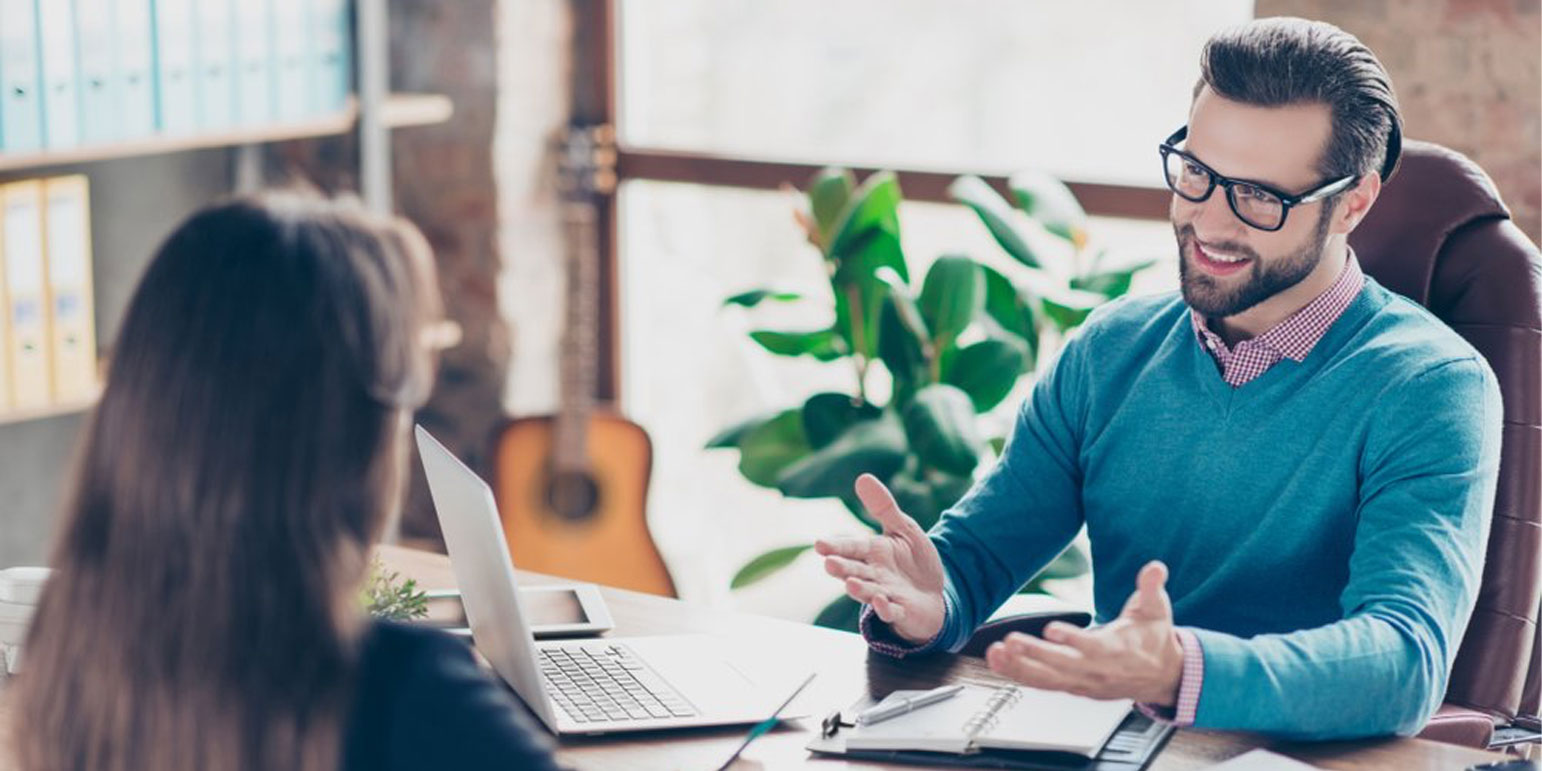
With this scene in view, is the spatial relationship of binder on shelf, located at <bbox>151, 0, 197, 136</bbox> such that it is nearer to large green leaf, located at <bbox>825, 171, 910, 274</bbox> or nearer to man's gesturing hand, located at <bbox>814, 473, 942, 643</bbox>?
large green leaf, located at <bbox>825, 171, 910, 274</bbox>

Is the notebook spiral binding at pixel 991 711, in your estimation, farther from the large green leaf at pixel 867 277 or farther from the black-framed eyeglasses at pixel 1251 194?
the large green leaf at pixel 867 277

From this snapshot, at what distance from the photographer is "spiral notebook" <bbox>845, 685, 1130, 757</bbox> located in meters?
1.52

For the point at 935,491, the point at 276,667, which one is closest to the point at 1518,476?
the point at 935,491

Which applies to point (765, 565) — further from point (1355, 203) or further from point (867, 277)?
point (1355, 203)

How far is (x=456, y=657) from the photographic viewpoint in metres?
1.10

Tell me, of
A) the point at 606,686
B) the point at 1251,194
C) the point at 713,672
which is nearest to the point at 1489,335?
the point at 1251,194

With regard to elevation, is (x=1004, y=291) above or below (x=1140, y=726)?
above

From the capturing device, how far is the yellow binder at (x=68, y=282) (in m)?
2.74

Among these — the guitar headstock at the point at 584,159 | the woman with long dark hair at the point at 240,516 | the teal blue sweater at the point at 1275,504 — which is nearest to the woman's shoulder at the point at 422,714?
the woman with long dark hair at the point at 240,516

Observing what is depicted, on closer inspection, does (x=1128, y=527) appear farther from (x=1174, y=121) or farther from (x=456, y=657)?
(x=1174, y=121)

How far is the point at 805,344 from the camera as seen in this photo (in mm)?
2846

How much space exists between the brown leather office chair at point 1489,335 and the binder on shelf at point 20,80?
1.61 m

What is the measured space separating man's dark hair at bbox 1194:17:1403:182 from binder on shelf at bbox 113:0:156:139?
168 cm

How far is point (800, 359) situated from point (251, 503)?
8.48 ft
